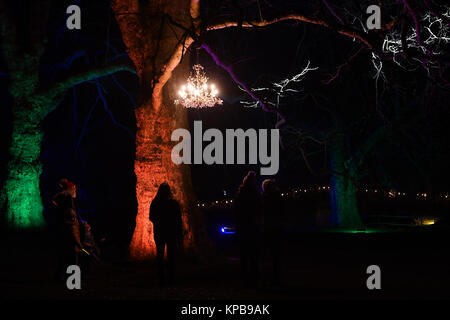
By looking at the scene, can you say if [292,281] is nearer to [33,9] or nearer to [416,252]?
[416,252]

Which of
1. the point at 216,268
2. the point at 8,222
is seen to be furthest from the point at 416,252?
the point at 8,222

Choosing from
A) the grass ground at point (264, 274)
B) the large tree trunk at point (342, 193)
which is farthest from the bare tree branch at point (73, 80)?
the large tree trunk at point (342, 193)

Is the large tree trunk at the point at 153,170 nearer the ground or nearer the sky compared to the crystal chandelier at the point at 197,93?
nearer the ground

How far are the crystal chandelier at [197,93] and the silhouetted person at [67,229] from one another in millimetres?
3866

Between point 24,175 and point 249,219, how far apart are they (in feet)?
30.0

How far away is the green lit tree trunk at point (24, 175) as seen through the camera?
16828mm

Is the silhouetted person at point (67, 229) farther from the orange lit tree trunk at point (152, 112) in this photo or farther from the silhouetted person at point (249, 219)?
the orange lit tree trunk at point (152, 112)

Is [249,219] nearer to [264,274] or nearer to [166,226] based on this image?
[166,226]

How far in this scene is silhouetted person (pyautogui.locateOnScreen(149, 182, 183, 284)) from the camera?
32.5 ft

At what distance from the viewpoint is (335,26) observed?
34.0 ft

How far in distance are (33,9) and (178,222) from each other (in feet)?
34.1

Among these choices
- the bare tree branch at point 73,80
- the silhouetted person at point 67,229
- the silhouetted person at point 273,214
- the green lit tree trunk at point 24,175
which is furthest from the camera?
the bare tree branch at point 73,80

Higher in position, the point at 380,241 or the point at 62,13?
the point at 62,13

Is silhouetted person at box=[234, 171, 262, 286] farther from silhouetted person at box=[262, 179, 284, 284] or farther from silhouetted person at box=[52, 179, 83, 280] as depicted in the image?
silhouetted person at box=[52, 179, 83, 280]
